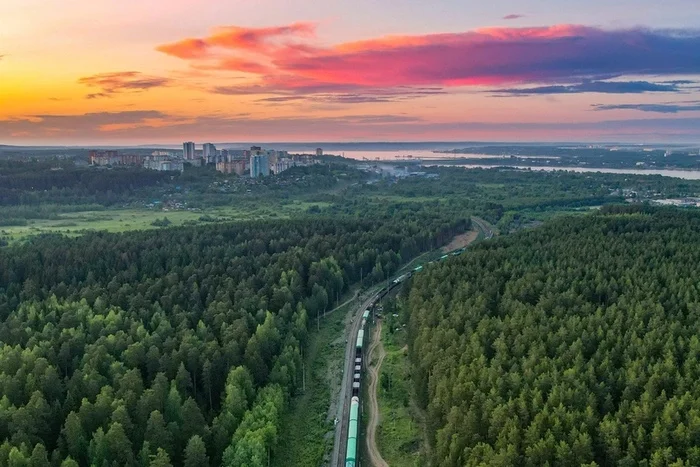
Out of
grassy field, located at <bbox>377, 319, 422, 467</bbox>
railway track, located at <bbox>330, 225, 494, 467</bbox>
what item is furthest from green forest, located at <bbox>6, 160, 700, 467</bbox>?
railway track, located at <bbox>330, 225, 494, 467</bbox>

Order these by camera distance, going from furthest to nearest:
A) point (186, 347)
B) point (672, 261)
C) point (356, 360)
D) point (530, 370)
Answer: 1. point (672, 261)
2. point (356, 360)
3. point (186, 347)
4. point (530, 370)

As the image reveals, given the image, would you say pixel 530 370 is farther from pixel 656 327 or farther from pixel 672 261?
pixel 672 261

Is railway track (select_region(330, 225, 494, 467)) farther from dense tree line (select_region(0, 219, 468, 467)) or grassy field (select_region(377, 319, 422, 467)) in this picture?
dense tree line (select_region(0, 219, 468, 467))

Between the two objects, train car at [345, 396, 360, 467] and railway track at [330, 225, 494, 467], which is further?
railway track at [330, 225, 494, 467]

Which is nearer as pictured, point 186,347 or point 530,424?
point 530,424

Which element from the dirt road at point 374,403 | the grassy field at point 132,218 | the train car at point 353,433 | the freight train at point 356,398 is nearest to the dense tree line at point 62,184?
the grassy field at point 132,218

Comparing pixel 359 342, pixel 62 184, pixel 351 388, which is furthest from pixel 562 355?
pixel 62 184

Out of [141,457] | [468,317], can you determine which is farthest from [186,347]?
[468,317]
